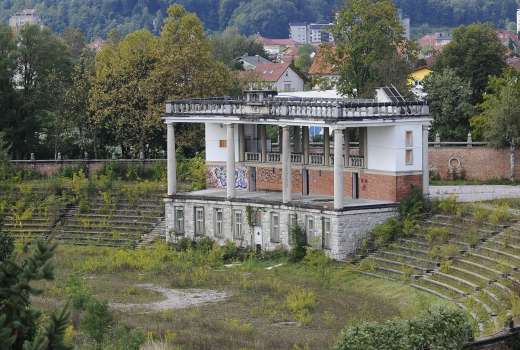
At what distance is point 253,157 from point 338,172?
869 centimetres

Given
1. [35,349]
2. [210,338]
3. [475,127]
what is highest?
[475,127]

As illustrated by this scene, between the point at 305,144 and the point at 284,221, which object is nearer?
the point at 284,221

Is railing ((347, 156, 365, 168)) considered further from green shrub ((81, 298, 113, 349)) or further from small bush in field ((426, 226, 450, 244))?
green shrub ((81, 298, 113, 349))

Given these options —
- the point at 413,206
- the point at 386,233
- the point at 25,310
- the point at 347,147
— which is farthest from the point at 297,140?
the point at 25,310

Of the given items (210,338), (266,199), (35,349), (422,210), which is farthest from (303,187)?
(35,349)

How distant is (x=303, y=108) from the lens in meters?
48.3

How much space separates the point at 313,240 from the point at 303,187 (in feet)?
17.6

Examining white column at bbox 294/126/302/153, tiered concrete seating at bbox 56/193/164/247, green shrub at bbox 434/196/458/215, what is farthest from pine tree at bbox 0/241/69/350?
white column at bbox 294/126/302/153

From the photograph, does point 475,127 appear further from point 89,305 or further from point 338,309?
point 89,305

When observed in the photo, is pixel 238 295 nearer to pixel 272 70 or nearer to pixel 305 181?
pixel 305 181

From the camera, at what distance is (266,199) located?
5066 cm

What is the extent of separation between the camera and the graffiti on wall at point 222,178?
54.8 m

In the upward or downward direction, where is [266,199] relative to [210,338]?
upward

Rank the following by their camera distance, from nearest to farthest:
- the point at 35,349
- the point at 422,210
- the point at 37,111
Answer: the point at 35,349, the point at 422,210, the point at 37,111
